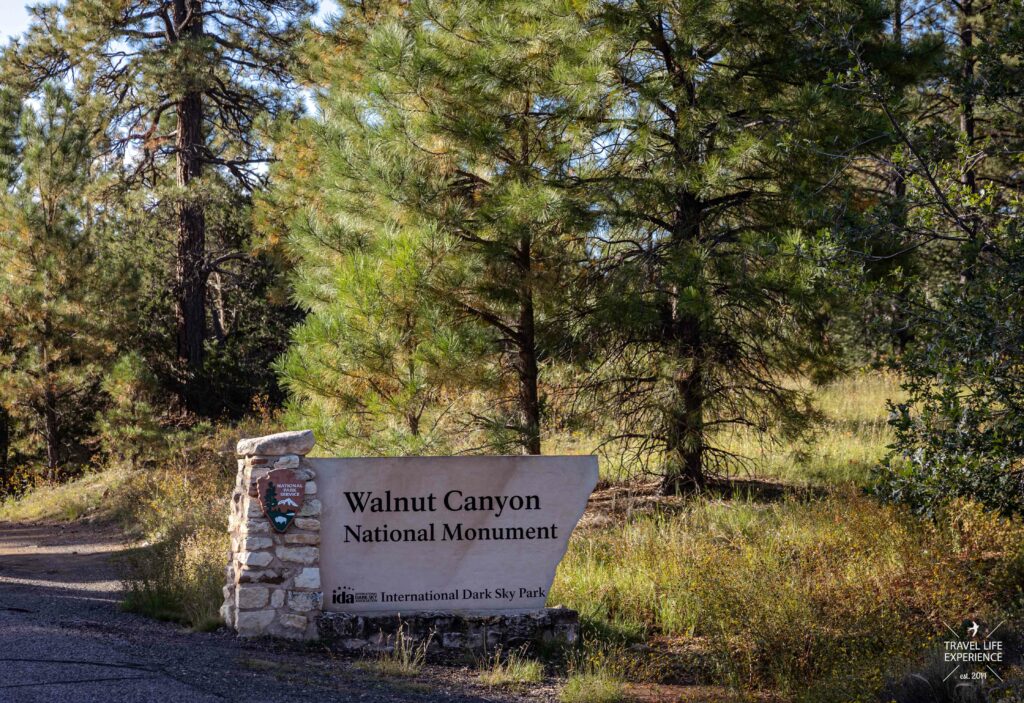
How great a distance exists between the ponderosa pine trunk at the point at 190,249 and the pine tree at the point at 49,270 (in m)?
2.26

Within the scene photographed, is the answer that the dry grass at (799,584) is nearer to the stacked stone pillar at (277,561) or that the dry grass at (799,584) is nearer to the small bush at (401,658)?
the small bush at (401,658)

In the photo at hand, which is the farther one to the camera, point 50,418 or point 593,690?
point 50,418

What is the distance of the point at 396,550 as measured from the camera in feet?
25.0

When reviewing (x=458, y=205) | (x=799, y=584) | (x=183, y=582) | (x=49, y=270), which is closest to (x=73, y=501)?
(x=49, y=270)

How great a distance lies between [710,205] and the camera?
1122cm

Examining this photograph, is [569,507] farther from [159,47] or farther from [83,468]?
[159,47]

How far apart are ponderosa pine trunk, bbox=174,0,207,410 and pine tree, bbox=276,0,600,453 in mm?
9565

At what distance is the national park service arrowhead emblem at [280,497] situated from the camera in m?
7.32

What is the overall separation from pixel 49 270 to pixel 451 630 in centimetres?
1281

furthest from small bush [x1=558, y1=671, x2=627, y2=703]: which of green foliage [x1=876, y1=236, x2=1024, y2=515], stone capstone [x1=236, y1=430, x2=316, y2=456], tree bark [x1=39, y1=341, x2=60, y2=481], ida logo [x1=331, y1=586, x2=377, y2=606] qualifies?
tree bark [x1=39, y1=341, x2=60, y2=481]

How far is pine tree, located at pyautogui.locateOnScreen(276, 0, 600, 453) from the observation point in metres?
9.70

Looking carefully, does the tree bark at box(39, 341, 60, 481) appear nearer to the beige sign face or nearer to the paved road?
the paved road

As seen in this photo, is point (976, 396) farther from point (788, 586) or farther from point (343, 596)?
point (343, 596)

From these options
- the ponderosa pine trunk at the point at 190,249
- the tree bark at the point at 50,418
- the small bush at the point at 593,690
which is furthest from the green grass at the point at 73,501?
the small bush at the point at 593,690
